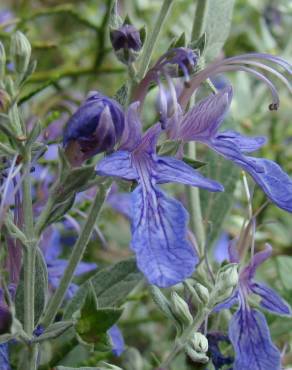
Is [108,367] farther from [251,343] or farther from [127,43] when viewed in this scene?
[127,43]

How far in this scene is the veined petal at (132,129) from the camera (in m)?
0.77

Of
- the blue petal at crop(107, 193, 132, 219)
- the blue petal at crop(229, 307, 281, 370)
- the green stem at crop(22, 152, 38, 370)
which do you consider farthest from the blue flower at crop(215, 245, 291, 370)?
the blue petal at crop(107, 193, 132, 219)

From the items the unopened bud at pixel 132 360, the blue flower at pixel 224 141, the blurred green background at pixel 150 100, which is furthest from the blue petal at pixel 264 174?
the blurred green background at pixel 150 100

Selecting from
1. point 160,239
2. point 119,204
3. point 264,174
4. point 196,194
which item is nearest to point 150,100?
point 119,204

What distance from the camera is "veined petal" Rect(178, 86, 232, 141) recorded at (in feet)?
2.67

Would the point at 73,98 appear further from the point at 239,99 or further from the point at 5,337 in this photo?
the point at 5,337

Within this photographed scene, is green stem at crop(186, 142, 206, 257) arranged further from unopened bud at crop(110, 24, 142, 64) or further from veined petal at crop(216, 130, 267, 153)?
unopened bud at crop(110, 24, 142, 64)

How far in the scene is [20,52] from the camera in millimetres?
752

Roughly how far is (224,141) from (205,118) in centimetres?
3

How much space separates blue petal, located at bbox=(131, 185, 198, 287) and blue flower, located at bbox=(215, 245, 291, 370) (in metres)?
0.19

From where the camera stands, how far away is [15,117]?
75 cm

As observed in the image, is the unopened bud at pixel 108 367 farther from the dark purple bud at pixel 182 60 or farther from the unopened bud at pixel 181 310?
the dark purple bud at pixel 182 60

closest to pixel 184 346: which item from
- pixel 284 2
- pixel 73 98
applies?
pixel 73 98

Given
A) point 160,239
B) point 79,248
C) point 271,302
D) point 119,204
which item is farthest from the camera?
point 119,204
